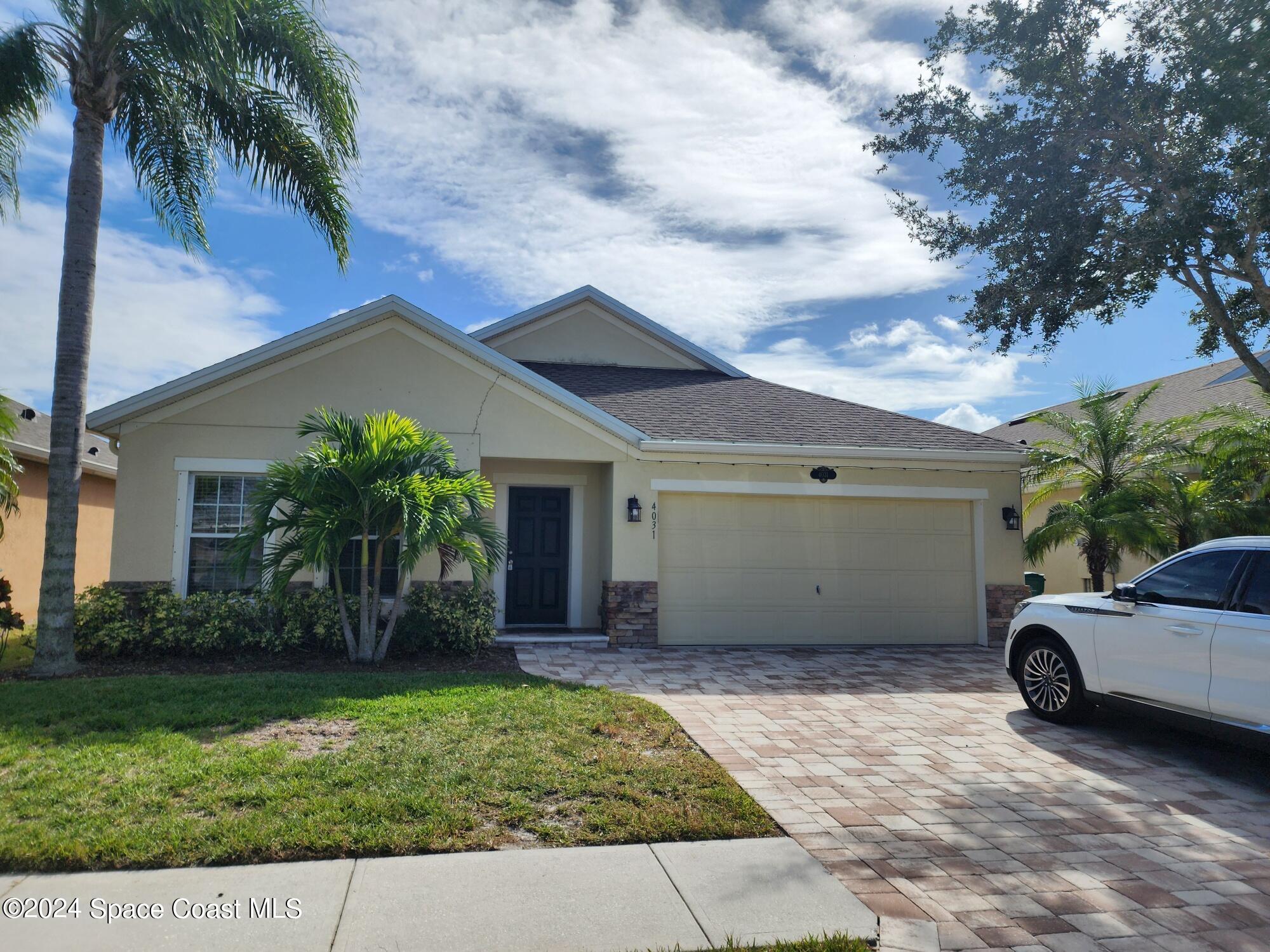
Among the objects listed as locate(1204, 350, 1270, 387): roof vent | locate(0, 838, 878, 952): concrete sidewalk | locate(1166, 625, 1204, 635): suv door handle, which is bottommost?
locate(0, 838, 878, 952): concrete sidewalk

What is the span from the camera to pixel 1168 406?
55.7ft

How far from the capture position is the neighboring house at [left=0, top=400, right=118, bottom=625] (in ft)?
42.7

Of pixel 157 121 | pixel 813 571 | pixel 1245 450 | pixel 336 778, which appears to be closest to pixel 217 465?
pixel 157 121

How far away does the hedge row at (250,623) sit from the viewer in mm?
9625

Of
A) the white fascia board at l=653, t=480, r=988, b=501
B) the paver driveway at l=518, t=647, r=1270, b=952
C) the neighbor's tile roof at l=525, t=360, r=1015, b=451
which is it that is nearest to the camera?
the paver driveway at l=518, t=647, r=1270, b=952

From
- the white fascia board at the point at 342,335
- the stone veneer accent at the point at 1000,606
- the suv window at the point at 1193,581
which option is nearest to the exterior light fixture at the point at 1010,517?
the stone veneer accent at the point at 1000,606

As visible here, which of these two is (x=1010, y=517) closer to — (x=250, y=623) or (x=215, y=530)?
(x=250, y=623)

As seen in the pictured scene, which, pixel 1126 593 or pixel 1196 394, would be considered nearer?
pixel 1126 593

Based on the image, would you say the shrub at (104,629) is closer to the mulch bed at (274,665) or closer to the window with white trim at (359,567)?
the mulch bed at (274,665)

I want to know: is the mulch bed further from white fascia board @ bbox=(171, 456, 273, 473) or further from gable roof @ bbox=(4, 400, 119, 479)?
gable roof @ bbox=(4, 400, 119, 479)

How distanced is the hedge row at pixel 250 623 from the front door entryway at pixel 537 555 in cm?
204

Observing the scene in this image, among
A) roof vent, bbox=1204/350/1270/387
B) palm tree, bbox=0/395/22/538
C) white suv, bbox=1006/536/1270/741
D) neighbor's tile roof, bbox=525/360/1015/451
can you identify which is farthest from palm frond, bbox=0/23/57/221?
roof vent, bbox=1204/350/1270/387

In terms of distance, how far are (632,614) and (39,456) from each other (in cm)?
1012

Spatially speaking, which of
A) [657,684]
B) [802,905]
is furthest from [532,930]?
[657,684]
